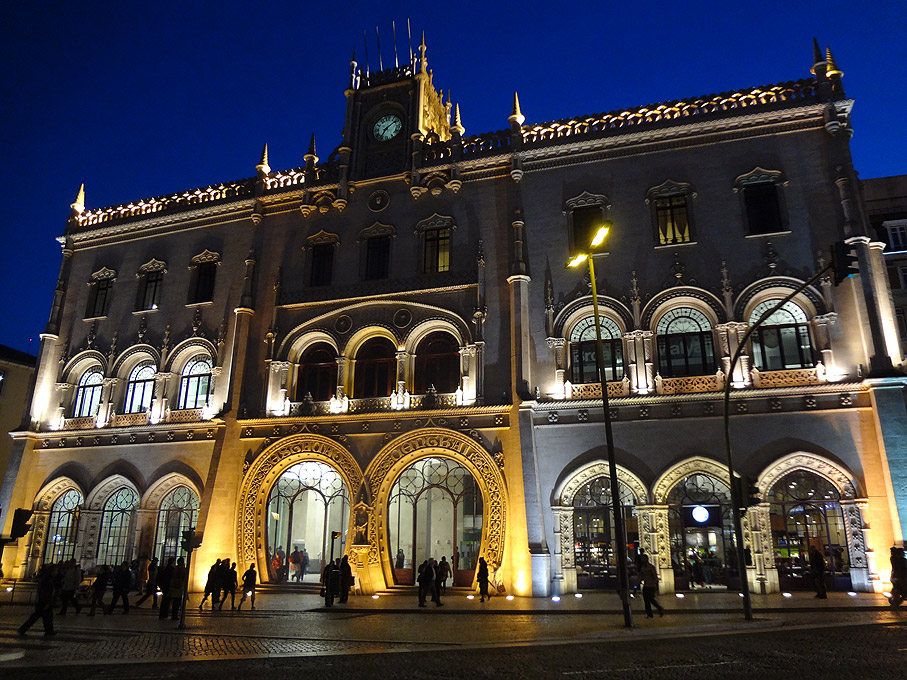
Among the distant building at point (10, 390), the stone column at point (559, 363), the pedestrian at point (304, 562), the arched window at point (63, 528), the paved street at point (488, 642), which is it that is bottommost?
the paved street at point (488, 642)

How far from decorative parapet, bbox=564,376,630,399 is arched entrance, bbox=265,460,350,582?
977cm

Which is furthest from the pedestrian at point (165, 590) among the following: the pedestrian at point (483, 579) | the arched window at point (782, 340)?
the arched window at point (782, 340)

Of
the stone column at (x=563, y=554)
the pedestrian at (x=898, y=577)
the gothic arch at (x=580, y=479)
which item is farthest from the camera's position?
the gothic arch at (x=580, y=479)

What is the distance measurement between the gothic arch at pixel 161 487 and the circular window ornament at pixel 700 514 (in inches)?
770

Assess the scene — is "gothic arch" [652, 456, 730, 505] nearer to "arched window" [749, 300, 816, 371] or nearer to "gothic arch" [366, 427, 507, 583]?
"arched window" [749, 300, 816, 371]

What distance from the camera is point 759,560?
2248cm

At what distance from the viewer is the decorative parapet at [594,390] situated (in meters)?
25.1

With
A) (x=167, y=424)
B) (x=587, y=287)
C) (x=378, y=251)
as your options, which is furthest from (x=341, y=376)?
(x=587, y=287)

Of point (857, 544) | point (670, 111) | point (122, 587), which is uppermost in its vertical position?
point (670, 111)

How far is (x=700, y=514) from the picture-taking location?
922 inches

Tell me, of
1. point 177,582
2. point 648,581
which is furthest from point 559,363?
point 177,582

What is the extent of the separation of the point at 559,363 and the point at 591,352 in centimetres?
128

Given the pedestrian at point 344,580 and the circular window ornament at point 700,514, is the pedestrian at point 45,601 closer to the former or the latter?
the pedestrian at point 344,580

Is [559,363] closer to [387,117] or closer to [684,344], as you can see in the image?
[684,344]
